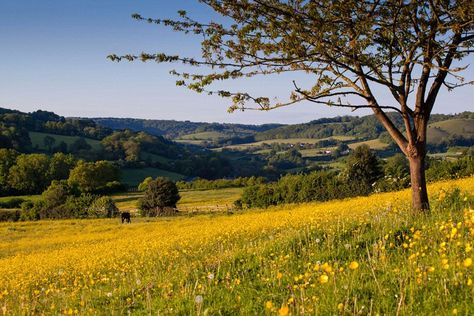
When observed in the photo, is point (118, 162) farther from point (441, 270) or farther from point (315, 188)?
point (441, 270)

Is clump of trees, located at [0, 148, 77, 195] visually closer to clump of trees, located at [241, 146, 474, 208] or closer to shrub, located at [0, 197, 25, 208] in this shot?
shrub, located at [0, 197, 25, 208]

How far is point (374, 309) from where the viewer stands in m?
4.33

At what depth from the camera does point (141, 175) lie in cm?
14462

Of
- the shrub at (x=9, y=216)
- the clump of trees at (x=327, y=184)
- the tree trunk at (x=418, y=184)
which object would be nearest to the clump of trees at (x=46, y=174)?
the shrub at (x=9, y=216)

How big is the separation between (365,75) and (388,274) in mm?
5580

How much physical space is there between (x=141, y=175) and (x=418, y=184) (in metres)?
139

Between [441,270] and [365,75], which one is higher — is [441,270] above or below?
below

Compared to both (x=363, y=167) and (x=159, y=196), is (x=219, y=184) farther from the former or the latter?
(x=363, y=167)

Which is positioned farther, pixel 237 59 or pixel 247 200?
pixel 247 200

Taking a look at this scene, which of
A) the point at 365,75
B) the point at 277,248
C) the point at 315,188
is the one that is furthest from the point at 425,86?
the point at 315,188

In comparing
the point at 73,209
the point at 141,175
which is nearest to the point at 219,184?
the point at 141,175

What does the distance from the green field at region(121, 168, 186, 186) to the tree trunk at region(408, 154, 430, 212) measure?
128194mm

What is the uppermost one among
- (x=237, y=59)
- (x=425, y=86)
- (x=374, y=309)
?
(x=237, y=59)

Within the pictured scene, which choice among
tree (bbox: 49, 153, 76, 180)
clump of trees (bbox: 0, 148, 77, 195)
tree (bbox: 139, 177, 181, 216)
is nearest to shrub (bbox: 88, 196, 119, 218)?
tree (bbox: 139, 177, 181, 216)
